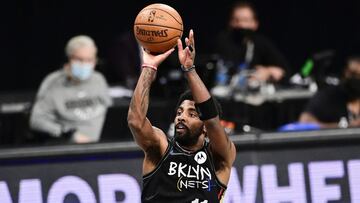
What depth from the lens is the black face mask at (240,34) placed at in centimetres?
1172

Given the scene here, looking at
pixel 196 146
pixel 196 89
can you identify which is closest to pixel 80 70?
pixel 196 146

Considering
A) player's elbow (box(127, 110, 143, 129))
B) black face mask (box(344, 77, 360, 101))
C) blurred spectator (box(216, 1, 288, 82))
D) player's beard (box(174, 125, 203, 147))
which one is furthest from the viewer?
blurred spectator (box(216, 1, 288, 82))

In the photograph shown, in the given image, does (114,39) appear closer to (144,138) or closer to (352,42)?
(352,42)

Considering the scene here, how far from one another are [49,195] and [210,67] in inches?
122

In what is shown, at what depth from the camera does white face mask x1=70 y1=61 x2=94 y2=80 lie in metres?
10.3

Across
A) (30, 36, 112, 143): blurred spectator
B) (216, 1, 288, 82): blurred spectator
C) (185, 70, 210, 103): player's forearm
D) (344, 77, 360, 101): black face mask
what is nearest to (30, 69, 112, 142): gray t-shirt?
(30, 36, 112, 143): blurred spectator

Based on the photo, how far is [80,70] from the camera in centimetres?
1036

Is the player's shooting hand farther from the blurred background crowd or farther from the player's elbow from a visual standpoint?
the blurred background crowd

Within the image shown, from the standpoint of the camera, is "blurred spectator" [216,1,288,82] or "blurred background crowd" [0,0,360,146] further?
"blurred spectator" [216,1,288,82]

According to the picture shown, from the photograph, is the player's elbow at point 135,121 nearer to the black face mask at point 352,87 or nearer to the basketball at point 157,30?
the basketball at point 157,30

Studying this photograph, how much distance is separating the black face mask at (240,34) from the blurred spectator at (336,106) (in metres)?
1.49

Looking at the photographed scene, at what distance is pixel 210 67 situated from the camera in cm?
1081

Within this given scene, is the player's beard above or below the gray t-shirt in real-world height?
above

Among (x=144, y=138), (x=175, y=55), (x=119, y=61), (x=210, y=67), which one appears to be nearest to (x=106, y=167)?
(x=144, y=138)
